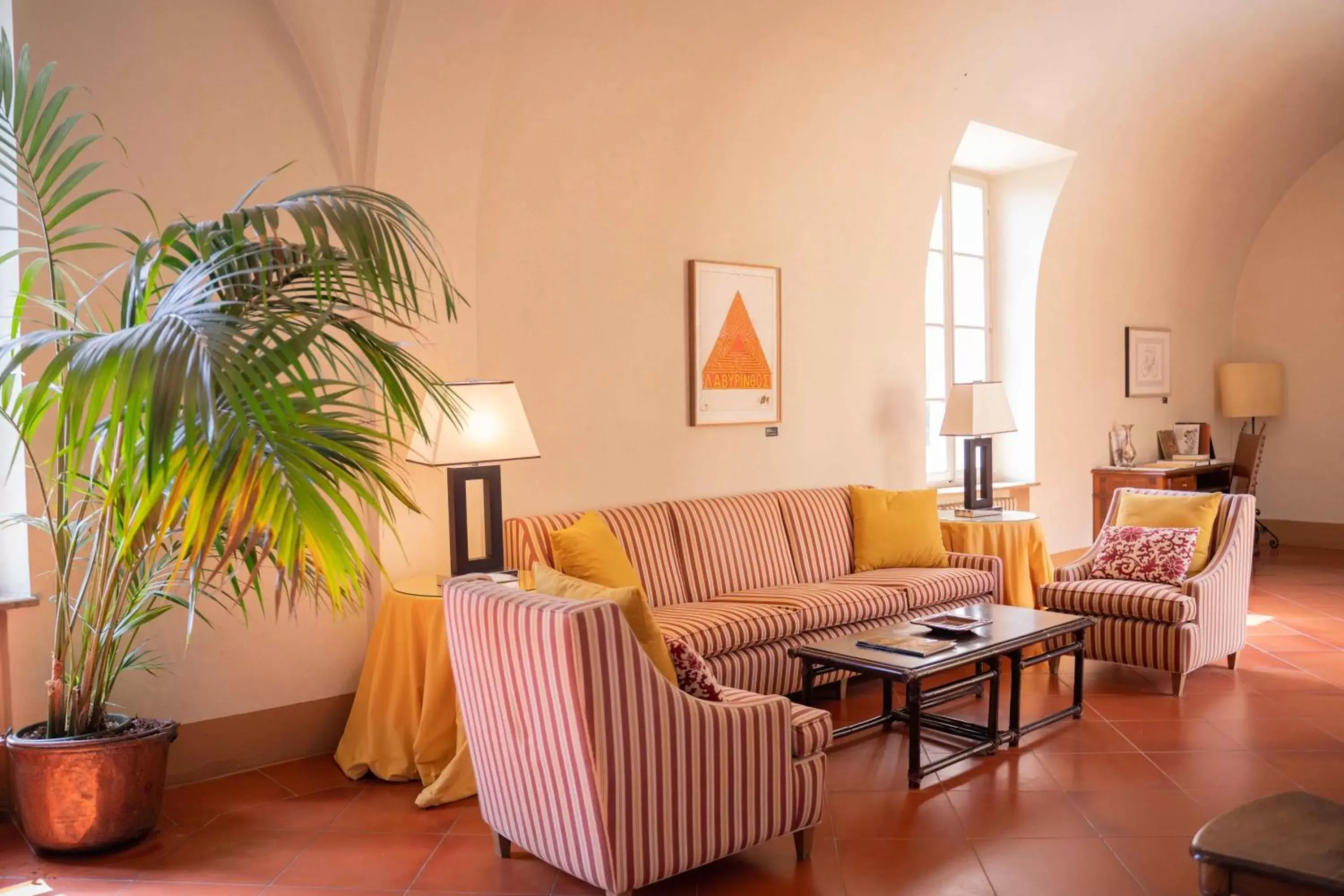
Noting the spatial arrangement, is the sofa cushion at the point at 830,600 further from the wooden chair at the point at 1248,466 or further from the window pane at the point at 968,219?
the wooden chair at the point at 1248,466

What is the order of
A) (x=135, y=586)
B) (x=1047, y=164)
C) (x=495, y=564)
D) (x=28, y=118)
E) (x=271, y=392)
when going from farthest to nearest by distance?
1. (x=1047, y=164)
2. (x=495, y=564)
3. (x=135, y=586)
4. (x=28, y=118)
5. (x=271, y=392)

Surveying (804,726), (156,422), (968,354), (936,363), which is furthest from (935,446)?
(156,422)

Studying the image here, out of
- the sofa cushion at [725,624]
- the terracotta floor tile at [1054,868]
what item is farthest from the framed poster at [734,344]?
the terracotta floor tile at [1054,868]

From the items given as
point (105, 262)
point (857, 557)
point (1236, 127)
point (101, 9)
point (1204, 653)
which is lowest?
point (1204, 653)

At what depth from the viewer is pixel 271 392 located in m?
2.38

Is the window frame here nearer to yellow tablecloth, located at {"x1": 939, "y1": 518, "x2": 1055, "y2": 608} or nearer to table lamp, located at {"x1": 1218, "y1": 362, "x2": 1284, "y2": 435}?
yellow tablecloth, located at {"x1": 939, "y1": 518, "x2": 1055, "y2": 608}

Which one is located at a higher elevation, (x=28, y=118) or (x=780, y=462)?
(x=28, y=118)

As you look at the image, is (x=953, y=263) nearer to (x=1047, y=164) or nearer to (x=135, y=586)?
(x=1047, y=164)

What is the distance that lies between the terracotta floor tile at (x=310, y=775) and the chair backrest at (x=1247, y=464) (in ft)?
24.0

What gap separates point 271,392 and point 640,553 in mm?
2745

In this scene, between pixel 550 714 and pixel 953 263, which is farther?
pixel 953 263

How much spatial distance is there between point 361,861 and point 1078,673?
2.96m

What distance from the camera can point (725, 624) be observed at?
4453mm

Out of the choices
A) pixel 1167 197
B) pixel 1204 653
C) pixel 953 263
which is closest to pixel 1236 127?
pixel 1167 197
